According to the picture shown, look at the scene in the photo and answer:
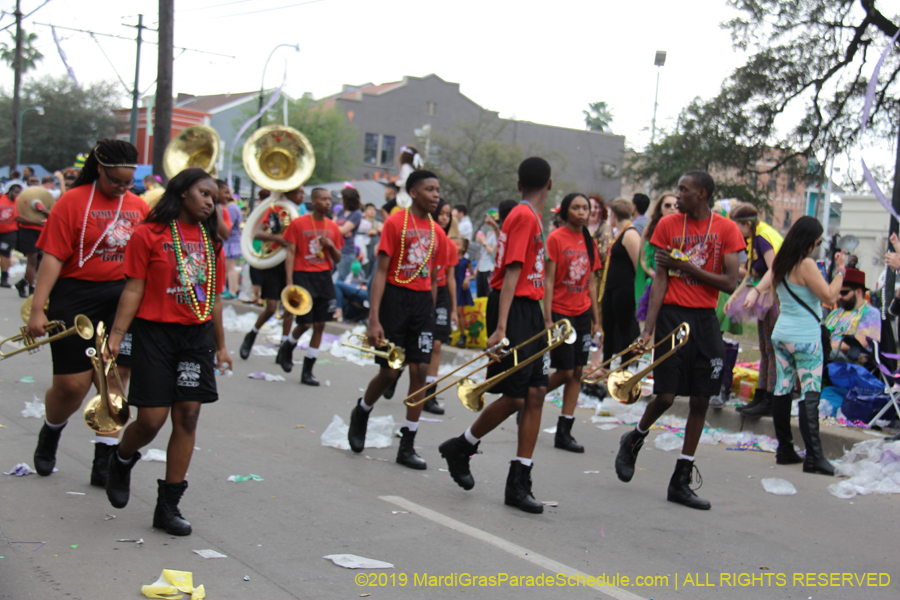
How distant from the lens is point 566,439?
6.88 metres

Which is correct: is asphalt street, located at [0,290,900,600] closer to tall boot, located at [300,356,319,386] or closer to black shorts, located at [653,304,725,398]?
black shorts, located at [653,304,725,398]

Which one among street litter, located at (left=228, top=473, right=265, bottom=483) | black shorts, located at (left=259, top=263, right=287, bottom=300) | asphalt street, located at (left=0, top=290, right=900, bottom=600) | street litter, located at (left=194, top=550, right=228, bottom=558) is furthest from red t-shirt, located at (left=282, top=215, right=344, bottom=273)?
street litter, located at (left=194, top=550, right=228, bottom=558)

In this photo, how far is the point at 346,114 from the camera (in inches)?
1982

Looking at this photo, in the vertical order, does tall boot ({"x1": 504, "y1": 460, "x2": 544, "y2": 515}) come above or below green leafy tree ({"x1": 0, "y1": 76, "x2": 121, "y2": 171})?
below

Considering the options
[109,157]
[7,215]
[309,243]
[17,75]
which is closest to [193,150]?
[309,243]

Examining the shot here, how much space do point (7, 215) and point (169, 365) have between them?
13.6 meters

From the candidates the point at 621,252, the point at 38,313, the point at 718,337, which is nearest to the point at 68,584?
the point at 38,313

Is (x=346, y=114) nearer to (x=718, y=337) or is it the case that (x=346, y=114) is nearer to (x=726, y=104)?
(x=726, y=104)

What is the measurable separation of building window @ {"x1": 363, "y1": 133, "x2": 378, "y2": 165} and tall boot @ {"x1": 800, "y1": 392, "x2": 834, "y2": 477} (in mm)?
46969

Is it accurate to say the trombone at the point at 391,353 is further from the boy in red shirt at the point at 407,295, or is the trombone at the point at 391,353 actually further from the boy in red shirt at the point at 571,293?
the boy in red shirt at the point at 571,293

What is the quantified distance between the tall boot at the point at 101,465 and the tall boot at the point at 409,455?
1.96 meters

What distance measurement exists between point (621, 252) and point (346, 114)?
44036 millimetres

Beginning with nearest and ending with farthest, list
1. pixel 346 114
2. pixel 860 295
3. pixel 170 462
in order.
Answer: pixel 170 462 → pixel 860 295 → pixel 346 114

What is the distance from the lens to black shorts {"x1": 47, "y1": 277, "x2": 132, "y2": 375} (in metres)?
4.80
